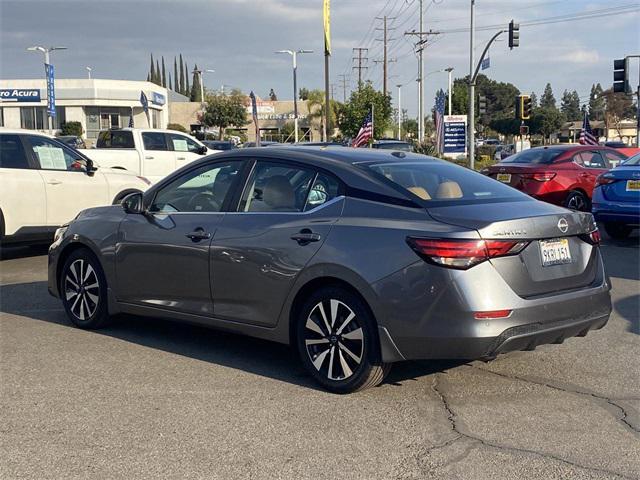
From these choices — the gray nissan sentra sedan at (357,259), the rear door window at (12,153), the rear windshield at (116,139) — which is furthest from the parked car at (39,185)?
the rear windshield at (116,139)

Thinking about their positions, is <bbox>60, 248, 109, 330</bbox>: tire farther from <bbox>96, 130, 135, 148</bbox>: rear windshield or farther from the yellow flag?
the yellow flag

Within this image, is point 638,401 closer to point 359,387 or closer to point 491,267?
point 491,267

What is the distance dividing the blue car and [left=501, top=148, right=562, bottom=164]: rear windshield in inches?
127

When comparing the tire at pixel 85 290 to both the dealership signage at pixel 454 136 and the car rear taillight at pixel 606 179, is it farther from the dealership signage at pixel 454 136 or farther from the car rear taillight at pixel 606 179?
the dealership signage at pixel 454 136

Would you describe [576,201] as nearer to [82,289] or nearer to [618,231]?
[618,231]

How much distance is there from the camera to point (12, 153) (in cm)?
1056

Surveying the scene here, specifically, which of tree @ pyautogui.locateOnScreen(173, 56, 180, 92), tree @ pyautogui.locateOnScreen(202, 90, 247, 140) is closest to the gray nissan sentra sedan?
tree @ pyautogui.locateOnScreen(202, 90, 247, 140)

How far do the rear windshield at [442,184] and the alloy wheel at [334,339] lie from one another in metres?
0.94

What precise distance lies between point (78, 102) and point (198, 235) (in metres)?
57.4

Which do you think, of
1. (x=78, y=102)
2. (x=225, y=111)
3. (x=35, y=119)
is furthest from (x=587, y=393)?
(x=225, y=111)

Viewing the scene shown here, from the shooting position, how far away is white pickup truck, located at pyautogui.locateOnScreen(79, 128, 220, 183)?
1656 cm

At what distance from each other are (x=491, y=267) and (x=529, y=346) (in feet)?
2.00

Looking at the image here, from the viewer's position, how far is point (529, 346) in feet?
15.4

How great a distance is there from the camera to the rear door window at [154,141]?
55.9 feet
